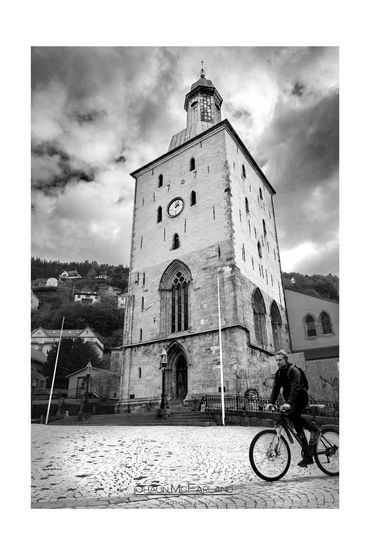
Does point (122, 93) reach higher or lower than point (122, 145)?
higher

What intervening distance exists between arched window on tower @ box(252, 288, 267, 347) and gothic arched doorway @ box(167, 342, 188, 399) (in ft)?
11.1

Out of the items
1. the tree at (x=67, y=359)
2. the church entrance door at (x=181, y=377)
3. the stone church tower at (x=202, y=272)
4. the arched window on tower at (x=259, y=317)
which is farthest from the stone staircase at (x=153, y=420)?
the arched window on tower at (x=259, y=317)

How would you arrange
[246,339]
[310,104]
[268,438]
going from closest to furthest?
[268,438], [310,104], [246,339]

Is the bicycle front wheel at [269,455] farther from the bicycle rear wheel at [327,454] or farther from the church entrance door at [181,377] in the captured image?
the church entrance door at [181,377]

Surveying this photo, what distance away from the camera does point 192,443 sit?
Result: 18.8 feet

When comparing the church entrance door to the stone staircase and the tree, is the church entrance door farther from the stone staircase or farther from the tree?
the tree

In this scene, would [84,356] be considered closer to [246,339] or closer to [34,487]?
[34,487]

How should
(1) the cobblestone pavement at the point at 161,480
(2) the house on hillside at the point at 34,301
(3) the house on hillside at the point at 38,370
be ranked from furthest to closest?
(3) the house on hillside at the point at 38,370 < (2) the house on hillside at the point at 34,301 < (1) the cobblestone pavement at the point at 161,480

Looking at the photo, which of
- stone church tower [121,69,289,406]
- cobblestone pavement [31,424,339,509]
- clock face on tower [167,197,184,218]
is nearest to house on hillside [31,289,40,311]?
cobblestone pavement [31,424,339,509]

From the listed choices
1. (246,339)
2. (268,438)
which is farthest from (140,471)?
(246,339)

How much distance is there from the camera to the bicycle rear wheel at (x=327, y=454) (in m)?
3.95

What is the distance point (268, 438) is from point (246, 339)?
9.86m

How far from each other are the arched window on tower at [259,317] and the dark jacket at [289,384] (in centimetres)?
1112

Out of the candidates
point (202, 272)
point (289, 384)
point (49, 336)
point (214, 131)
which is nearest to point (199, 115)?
point (214, 131)
